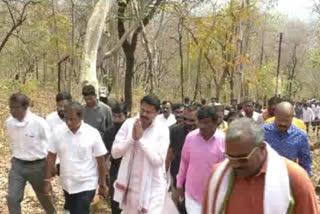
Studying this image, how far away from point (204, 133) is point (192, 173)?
16.0 inches

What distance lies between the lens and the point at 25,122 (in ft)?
20.3

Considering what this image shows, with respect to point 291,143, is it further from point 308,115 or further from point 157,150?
point 308,115

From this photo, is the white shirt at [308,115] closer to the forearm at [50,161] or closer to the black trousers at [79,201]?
the black trousers at [79,201]

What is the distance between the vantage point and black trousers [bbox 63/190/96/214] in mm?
5742

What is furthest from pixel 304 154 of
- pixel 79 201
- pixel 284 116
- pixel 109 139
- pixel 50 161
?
pixel 50 161

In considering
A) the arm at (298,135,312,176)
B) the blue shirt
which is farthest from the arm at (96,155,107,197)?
the arm at (298,135,312,176)

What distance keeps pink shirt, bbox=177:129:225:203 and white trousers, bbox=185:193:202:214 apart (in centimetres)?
4

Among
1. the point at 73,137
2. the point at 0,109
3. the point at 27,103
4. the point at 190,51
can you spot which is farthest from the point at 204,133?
the point at 190,51

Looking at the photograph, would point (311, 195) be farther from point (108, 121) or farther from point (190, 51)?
point (190, 51)

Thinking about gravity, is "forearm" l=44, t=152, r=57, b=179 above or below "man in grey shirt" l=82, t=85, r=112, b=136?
below

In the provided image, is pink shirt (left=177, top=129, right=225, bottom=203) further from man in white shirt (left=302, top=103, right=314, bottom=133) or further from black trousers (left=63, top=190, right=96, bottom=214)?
man in white shirt (left=302, top=103, right=314, bottom=133)

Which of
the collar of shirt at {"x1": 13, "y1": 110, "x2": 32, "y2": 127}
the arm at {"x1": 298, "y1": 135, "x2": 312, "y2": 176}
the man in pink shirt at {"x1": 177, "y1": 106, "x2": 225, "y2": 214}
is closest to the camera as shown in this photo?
the man in pink shirt at {"x1": 177, "y1": 106, "x2": 225, "y2": 214}

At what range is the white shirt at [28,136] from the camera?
6195mm

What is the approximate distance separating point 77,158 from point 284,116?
2098mm
